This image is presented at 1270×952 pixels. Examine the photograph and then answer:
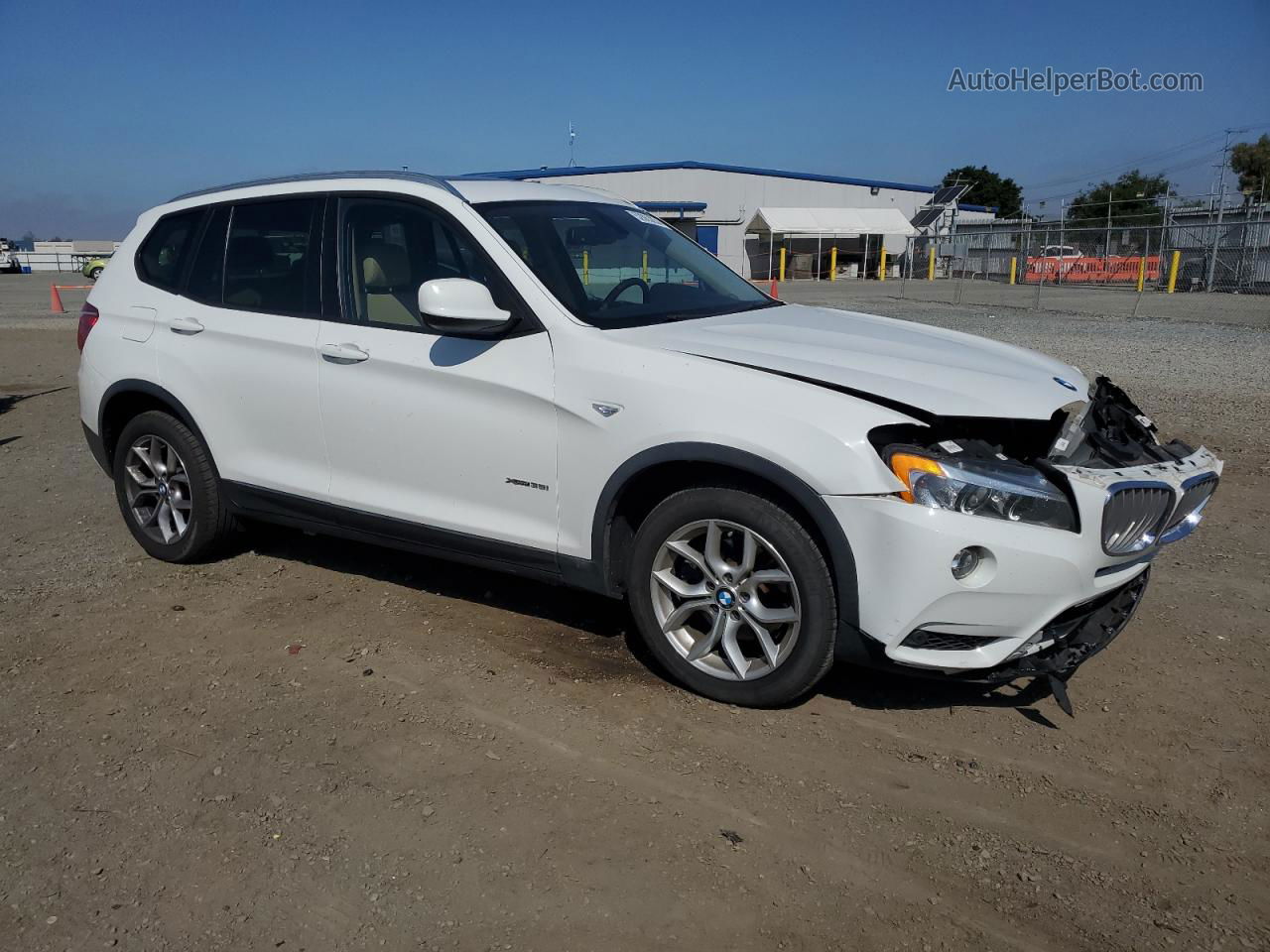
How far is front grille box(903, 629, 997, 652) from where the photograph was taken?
10.7ft

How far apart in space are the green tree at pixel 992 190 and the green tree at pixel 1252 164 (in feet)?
98.9

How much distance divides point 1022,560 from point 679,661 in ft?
4.13

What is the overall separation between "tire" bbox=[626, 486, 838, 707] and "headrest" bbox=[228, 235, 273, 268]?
92.2 inches

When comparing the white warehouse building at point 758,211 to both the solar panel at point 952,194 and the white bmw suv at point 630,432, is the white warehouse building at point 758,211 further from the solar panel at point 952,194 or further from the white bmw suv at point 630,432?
the white bmw suv at point 630,432

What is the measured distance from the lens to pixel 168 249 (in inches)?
203

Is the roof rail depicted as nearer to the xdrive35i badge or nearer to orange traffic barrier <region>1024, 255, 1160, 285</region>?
the xdrive35i badge

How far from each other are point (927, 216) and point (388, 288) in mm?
51511

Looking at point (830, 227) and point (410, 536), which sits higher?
point (830, 227)

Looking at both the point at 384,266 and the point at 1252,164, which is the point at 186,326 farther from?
the point at 1252,164

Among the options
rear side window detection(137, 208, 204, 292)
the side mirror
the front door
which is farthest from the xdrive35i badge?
rear side window detection(137, 208, 204, 292)

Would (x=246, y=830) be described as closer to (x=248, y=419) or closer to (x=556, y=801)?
(x=556, y=801)

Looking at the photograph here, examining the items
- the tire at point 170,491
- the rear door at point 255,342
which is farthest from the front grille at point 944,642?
the tire at point 170,491

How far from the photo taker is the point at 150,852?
2.91 metres

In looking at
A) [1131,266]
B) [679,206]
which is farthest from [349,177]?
[679,206]
